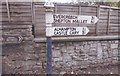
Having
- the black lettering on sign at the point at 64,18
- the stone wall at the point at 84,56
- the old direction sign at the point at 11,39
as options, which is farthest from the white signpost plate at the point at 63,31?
the stone wall at the point at 84,56

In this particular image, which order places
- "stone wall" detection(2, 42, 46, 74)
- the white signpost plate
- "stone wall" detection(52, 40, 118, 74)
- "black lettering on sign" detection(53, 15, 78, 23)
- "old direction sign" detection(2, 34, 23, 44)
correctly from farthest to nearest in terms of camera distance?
"stone wall" detection(52, 40, 118, 74) < "stone wall" detection(2, 42, 46, 74) < "old direction sign" detection(2, 34, 23, 44) < "black lettering on sign" detection(53, 15, 78, 23) < the white signpost plate

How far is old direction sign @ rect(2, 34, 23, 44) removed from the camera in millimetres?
5734

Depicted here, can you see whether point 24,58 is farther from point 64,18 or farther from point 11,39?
point 64,18

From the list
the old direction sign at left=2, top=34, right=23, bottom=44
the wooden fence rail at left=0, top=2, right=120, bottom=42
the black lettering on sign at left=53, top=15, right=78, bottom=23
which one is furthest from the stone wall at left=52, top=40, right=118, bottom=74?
the black lettering on sign at left=53, top=15, right=78, bottom=23

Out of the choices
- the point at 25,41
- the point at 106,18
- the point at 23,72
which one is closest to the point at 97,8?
the point at 106,18

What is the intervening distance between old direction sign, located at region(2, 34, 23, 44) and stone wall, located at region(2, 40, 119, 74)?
12 centimetres

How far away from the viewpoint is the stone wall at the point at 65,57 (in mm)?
5918

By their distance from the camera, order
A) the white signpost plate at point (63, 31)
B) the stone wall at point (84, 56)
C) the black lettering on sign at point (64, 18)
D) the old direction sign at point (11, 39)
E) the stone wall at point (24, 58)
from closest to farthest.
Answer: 1. the white signpost plate at point (63, 31)
2. the black lettering on sign at point (64, 18)
3. the old direction sign at point (11, 39)
4. the stone wall at point (24, 58)
5. the stone wall at point (84, 56)

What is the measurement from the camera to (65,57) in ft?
21.1

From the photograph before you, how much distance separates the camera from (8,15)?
5734mm

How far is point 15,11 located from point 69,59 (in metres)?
2.16

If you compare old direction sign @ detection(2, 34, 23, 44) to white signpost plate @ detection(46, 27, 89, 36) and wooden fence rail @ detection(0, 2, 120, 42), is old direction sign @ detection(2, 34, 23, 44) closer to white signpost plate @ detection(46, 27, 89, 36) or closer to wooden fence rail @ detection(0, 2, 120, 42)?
wooden fence rail @ detection(0, 2, 120, 42)

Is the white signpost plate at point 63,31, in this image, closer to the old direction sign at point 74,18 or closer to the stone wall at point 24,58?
the old direction sign at point 74,18

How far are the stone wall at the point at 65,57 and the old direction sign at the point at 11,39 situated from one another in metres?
0.12
